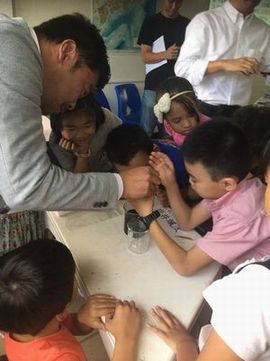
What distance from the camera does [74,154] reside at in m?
1.49

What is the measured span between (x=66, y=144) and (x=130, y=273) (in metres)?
0.72

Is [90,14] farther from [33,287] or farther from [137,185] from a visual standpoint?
[33,287]

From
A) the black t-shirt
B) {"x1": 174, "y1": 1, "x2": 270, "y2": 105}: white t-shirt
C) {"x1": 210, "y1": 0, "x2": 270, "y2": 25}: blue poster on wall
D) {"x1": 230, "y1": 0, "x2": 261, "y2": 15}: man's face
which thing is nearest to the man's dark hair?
{"x1": 174, "y1": 1, "x2": 270, "y2": 105}: white t-shirt

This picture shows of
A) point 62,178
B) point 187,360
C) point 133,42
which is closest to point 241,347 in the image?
point 187,360

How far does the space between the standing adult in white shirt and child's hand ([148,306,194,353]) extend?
4.24 ft

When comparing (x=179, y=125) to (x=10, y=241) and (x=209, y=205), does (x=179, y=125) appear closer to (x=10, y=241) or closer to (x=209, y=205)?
(x=209, y=205)

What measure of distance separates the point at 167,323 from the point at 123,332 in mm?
104

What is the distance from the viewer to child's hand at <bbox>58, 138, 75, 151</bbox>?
4.72 ft

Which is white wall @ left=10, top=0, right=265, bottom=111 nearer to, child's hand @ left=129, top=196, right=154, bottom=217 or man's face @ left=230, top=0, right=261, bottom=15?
man's face @ left=230, top=0, right=261, bottom=15

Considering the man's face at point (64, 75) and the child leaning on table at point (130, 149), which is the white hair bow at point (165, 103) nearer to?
the child leaning on table at point (130, 149)

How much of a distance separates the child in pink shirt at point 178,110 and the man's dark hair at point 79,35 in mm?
634

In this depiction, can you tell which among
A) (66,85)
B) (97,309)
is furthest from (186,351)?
(66,85)

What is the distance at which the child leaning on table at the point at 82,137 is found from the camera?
137 cm

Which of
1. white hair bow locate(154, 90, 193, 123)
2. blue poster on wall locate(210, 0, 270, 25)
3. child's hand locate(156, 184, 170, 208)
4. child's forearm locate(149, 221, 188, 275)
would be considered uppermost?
blue poster on wall locate(210, 0, 270, 25)
